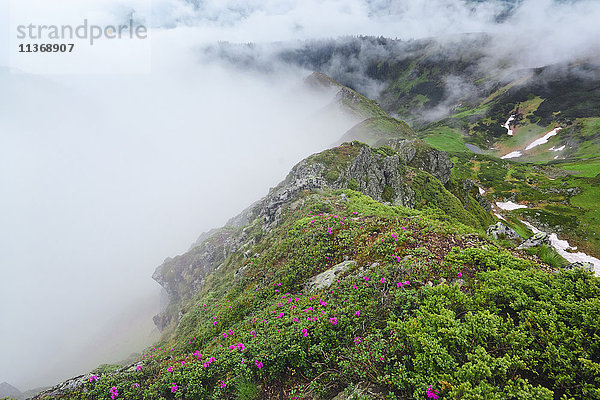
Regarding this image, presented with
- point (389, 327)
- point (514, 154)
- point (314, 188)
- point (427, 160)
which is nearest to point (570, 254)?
point (427, 160)

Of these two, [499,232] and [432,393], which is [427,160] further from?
[432,393]

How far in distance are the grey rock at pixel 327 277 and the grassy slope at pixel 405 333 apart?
495 millimetres

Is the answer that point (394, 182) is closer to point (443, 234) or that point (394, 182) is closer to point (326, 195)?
point (326, 195)

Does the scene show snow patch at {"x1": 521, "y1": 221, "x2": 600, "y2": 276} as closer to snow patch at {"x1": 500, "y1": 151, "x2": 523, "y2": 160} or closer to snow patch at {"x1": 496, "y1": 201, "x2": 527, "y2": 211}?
snow patch at {"x1": 496, "y1": 201, "x2": 527, "y2": 211}

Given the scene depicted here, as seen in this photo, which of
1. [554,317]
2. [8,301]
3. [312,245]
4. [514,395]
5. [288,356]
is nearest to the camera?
[514,395]

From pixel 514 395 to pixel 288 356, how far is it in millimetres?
5380

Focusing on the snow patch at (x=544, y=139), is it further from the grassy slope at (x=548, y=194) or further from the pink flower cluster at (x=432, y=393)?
the pink flower cluster at (x=432, y=393)

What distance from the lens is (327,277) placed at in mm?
11297

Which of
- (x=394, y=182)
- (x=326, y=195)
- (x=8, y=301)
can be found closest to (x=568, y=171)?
(x=394, y=182)

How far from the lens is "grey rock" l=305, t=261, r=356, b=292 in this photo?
10859 millimetres

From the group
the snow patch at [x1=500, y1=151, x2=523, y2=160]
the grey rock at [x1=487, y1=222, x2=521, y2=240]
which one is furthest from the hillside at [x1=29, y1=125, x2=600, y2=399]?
the snow patch at [x1=500, y1=151, x2=523, y2=160]

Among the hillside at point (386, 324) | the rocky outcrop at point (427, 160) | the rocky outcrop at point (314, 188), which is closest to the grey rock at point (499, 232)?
the hillside at point (386, 324)

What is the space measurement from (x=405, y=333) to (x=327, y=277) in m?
5.05

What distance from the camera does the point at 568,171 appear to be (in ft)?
374
